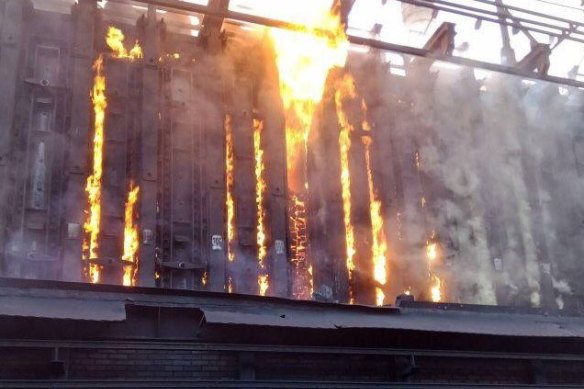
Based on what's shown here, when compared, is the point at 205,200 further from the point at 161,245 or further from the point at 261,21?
the point at 261,21

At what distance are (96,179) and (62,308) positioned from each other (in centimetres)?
460

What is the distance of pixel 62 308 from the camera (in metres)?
7.06

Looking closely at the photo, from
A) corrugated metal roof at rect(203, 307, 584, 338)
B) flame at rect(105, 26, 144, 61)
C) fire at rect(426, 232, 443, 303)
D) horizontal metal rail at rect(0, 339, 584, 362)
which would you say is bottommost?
horizontal metal rail at rect(0, 339, 584, 362)

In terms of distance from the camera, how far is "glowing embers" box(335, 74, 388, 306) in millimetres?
12711

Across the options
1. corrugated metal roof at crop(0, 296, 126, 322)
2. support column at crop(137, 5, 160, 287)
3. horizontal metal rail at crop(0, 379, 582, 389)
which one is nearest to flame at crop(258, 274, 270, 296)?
support column at crop(137, 5, 160, 287)

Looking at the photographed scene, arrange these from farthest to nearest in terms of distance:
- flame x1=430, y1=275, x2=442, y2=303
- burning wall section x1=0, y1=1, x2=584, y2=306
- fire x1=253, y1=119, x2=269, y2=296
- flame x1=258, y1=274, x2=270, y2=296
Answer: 1. flame x1=430, y1=275, x2=442, y2=303
2. fire x1=253, y1=119, x2=269, y2=296
3. flame x1=258, y1=274, x2=270, y2=296
4. burning wall section x1=0, y1=1, x2=584, y2=306

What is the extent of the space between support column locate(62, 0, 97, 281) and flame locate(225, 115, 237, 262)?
8.41 feet

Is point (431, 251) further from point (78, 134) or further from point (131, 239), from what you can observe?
point (78, 134)

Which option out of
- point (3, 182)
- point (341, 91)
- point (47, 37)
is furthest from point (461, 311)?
point (47, 37)

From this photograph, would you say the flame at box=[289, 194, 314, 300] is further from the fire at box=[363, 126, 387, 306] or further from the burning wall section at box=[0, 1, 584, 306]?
the fire at box=[363, 126, 387, 306]

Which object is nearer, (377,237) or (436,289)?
(377,237)

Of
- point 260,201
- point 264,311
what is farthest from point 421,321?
point 260,201

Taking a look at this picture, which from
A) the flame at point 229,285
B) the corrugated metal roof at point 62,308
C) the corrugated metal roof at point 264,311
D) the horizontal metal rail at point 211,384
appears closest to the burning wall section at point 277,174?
the flame at point 229,285

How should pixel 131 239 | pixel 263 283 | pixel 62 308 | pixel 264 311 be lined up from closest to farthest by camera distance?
pixel 62 308 < pixel 264 311 < pixel 131 239 < pixel 263 283
